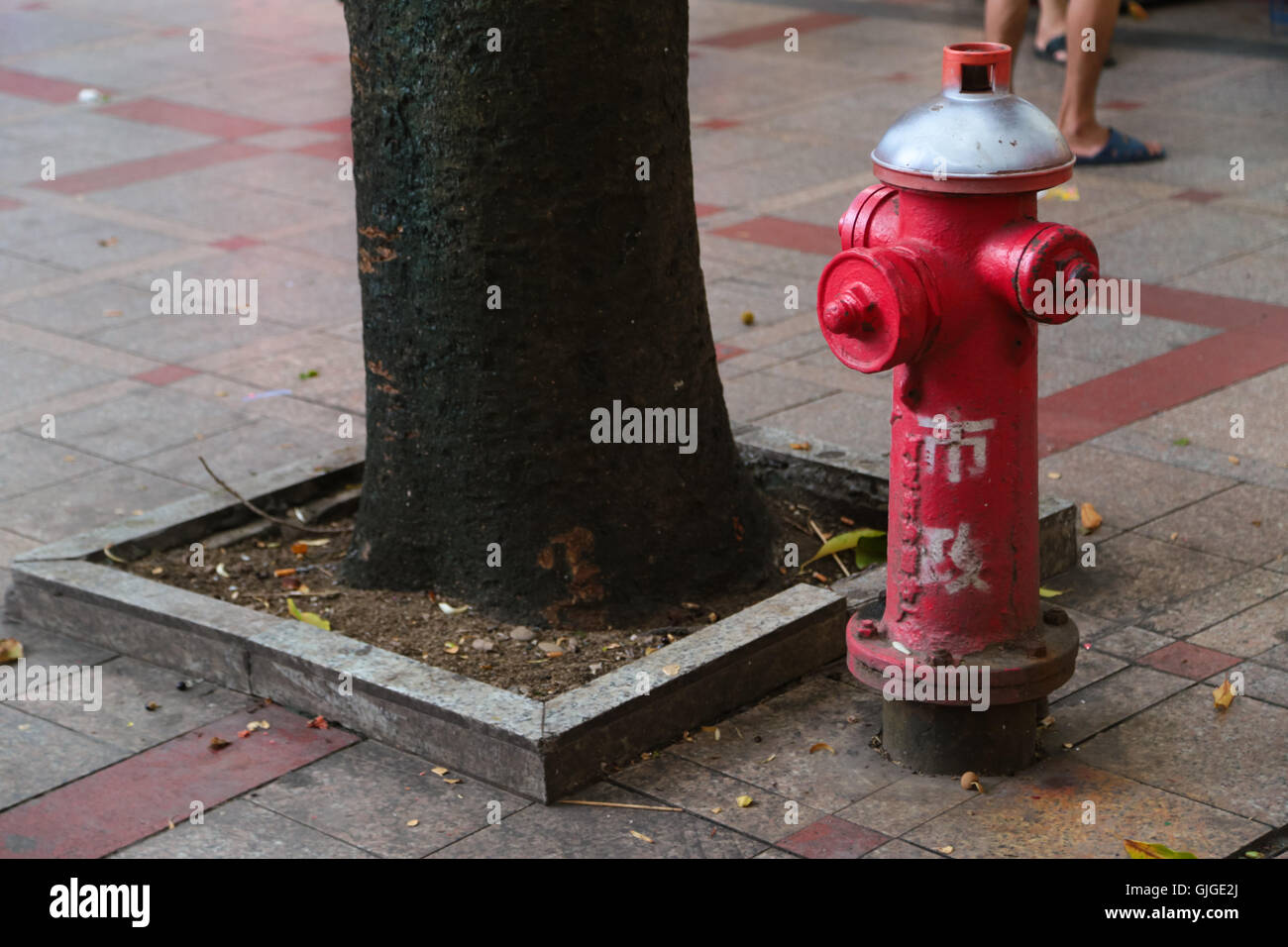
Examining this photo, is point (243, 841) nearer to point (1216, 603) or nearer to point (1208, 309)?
point (1216, 603)

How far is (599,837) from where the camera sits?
394 cm

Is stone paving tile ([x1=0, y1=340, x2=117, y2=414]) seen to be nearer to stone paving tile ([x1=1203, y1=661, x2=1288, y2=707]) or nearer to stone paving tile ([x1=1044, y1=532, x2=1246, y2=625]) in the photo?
stone paving tile ([x1=1044, y1=532, x2=1246, y2=625])

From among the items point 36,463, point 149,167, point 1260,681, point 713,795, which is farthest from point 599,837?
point 149,167

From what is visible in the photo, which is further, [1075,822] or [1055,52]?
[1055,52]

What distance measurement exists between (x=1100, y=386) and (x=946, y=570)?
9.50ft

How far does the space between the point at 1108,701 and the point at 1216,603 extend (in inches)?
26.9

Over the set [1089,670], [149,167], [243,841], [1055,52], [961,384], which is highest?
[1055,52]

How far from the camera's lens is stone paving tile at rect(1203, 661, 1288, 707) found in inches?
174

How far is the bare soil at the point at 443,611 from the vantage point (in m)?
4.55

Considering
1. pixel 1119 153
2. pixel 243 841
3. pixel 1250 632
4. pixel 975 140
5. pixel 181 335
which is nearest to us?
pixel 975 140

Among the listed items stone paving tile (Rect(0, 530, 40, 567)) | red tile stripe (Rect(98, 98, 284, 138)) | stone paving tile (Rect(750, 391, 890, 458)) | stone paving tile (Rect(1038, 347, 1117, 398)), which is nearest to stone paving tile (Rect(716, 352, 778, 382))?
stone paving tile (Rect(750, 391, 890, 458))

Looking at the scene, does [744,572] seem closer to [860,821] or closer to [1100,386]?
[860,821]

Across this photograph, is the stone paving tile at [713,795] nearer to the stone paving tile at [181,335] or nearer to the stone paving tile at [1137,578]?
the stone paving tile at [1137,578]
